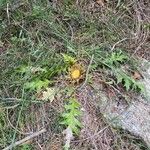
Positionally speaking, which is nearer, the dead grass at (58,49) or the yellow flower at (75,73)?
the dead grass at (58,49)

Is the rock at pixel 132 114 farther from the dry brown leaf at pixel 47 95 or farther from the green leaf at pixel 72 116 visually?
the dry brown leaf at pixel 47 95

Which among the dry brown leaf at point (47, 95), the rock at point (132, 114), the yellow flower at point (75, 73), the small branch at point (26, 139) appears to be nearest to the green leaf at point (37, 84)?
the dry brown leaf at point (47, 95)

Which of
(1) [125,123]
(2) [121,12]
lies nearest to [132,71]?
(1) [125,123]

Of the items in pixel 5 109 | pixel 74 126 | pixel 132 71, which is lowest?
pixel 5 109

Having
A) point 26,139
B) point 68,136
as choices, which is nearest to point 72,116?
point 68,136

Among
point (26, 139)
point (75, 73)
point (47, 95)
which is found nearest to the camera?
point (26, 139)

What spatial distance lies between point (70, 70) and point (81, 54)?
0.67 ft

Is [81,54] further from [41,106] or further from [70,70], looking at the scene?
[41,106]

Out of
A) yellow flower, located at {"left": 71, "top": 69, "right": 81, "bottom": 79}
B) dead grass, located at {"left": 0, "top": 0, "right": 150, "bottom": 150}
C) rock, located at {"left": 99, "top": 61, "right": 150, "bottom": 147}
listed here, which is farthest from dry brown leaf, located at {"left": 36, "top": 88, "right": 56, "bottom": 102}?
rock, located at {"left": 99, "top": 61, "right": 150, "bottom": 147}

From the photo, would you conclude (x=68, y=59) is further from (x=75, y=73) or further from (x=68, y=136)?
(x=68, y=136)

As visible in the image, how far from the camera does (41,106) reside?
9.70ft

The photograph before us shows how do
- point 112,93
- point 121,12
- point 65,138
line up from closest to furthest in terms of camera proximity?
point 65,138, point 112,93, point 121,12

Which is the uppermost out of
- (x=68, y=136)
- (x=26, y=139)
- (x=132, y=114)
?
(x=132, y=114)

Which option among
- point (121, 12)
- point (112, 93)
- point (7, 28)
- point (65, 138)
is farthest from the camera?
point (121, 12)
